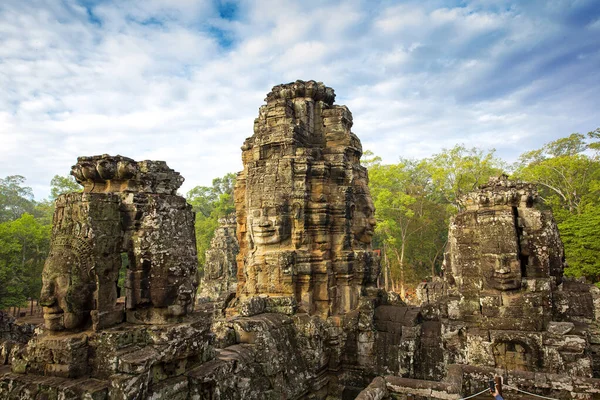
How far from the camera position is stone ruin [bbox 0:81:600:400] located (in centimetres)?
404

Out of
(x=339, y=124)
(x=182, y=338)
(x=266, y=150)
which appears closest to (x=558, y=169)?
(x=339, y=124)

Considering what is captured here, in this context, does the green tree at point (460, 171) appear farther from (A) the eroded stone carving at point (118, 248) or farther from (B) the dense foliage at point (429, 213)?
(A) the eroded stone carving at point (118, 248)

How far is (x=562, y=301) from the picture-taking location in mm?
6535

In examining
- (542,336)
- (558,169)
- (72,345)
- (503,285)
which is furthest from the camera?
(558,169)

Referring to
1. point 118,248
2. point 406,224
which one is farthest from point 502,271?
point 406,224

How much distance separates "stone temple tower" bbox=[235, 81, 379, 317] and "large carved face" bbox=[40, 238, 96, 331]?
13.6ft

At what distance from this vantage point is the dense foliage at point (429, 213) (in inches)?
699

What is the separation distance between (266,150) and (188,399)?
5.74 meters

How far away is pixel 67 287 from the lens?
401 centimetres

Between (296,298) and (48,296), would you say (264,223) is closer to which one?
(296,298)

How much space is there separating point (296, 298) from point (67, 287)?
4.91m

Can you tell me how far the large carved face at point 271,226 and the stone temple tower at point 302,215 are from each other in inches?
0.8

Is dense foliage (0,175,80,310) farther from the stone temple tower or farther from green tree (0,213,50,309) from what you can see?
the stone temple tower

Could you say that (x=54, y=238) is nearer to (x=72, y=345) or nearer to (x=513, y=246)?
(x=72, y=345)
